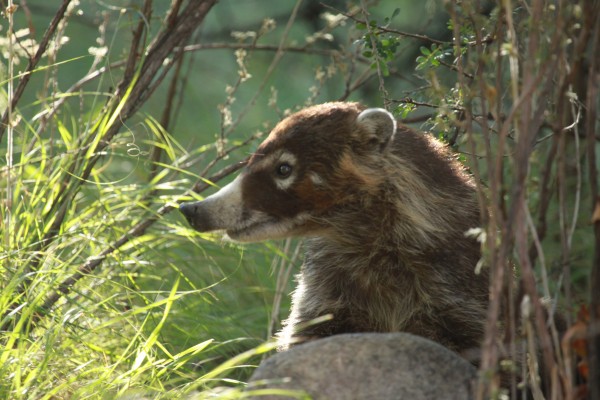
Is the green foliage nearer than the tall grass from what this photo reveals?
Yes

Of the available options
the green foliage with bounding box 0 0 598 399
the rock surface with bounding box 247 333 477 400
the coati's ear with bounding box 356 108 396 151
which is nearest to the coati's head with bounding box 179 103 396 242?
the coati's ear with bounding box 356 108 396 151

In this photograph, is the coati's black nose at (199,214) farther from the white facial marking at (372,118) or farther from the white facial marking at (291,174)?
the white facial marking at (372,118)

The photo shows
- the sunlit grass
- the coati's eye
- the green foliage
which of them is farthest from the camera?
the coati's eye

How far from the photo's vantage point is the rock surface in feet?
8.82

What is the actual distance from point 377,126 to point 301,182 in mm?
348

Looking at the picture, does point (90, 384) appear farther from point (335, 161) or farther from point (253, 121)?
point (253, 121)

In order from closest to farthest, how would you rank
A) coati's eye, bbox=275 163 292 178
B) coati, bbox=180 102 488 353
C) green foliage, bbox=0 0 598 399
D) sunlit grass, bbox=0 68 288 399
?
green foliage, bbox=0 0 598 399
sunlit grass, bbox=0 68 288 399
coati, bbox=180 102 488 353
coati's eye, bbox=275 163 292 178

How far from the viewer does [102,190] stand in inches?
164

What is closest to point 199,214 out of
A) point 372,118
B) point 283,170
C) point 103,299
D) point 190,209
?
point 190,209

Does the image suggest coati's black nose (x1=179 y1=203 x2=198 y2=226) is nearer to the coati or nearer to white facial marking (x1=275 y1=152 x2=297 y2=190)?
the coati

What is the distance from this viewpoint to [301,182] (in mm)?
3639

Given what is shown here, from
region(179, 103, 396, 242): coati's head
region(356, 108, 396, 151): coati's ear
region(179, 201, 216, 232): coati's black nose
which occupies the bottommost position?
region(179, 201, 216, 232): coati's black nose

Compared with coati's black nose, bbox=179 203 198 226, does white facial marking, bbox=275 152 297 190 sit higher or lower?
higher

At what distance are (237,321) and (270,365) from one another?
1723 millimetres
